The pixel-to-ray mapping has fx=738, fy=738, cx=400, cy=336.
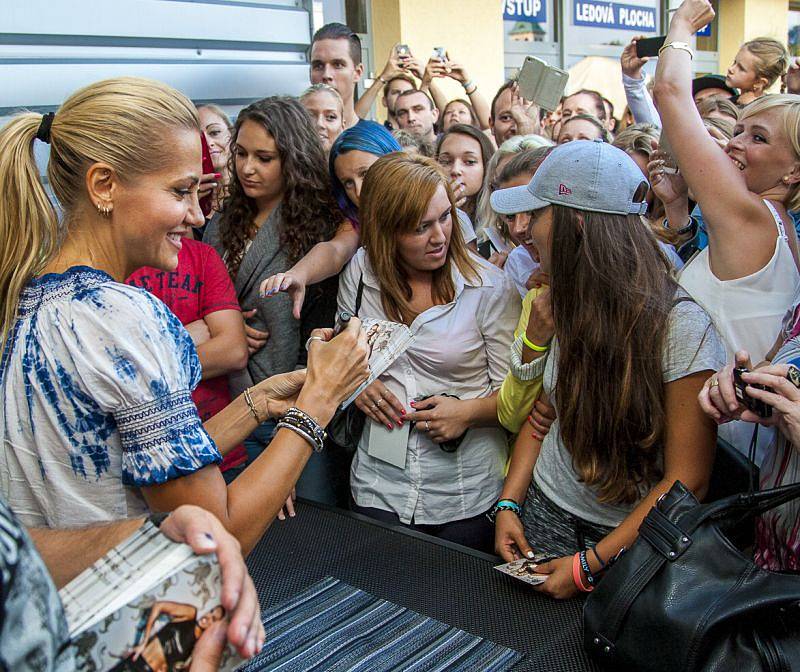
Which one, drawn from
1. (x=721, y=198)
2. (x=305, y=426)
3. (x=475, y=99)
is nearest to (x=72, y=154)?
(x=305, y=426)

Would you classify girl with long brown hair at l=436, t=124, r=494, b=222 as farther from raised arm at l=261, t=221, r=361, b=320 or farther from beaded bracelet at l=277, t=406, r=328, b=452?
beaded bracelet at l=277, t=406, r=328, b=452

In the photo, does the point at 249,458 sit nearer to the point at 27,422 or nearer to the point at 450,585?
the point at 450,585

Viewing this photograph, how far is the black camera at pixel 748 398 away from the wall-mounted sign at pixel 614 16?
9120mm

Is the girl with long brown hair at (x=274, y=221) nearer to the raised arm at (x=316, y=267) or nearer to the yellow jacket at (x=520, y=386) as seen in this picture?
the raised arm at (x=316, y=267)

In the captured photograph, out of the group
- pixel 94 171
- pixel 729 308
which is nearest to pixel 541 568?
pixel 729 308

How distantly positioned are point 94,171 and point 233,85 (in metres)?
3.13

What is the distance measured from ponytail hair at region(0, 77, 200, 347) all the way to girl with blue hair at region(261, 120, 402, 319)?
1178mm

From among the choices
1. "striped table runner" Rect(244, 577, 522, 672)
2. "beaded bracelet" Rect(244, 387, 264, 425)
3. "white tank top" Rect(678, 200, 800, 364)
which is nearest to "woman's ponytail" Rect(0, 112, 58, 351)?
"beaded bracelet" Rect(244, 387, 264, 425)

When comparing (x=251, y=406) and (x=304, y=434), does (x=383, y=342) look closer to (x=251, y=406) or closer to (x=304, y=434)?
(x=251, y=406)

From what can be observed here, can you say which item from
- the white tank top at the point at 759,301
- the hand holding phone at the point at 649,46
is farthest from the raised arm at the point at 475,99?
the white tank top at the point at 759,301

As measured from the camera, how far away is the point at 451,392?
2254 millimetres

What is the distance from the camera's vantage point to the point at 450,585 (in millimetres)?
1528

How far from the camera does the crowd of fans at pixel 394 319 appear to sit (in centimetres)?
108

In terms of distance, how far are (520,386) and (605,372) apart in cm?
39
